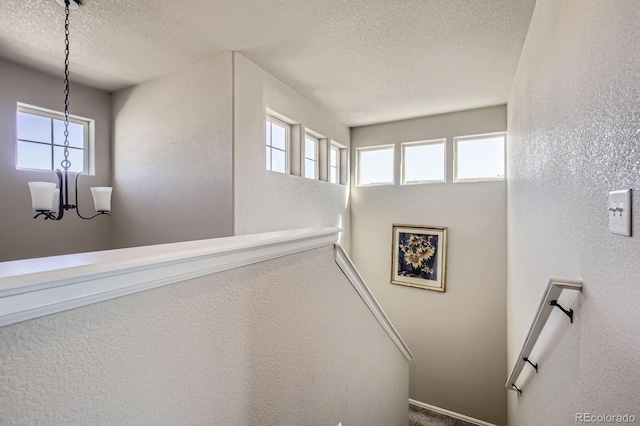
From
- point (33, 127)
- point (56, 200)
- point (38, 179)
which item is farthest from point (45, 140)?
point (56, 200)

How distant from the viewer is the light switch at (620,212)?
29.6 inches

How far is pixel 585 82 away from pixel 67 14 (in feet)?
10.0

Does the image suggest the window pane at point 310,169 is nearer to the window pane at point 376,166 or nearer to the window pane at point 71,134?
the window pane at point 376,166

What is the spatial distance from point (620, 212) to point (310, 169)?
137 inches

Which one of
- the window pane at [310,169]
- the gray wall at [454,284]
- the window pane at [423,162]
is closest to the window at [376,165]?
the gray wall at [454,284]

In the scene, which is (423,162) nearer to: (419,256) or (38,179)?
(419,256)

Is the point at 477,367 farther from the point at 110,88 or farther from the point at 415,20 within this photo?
the point at 110,88

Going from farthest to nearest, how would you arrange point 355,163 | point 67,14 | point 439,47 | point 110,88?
point 355,163, point 110,88, point 439,47, point 67,14

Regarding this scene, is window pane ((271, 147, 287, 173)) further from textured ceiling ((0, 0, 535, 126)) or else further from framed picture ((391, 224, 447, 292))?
framed picture ((391, 224, 447, 292))

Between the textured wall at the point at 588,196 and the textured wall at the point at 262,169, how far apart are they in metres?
2.26

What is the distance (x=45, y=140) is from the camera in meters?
2.85

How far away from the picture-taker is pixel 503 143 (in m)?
3.90

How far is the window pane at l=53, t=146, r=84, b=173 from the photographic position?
9.51 ft

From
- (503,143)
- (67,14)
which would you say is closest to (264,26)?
(67,14)
